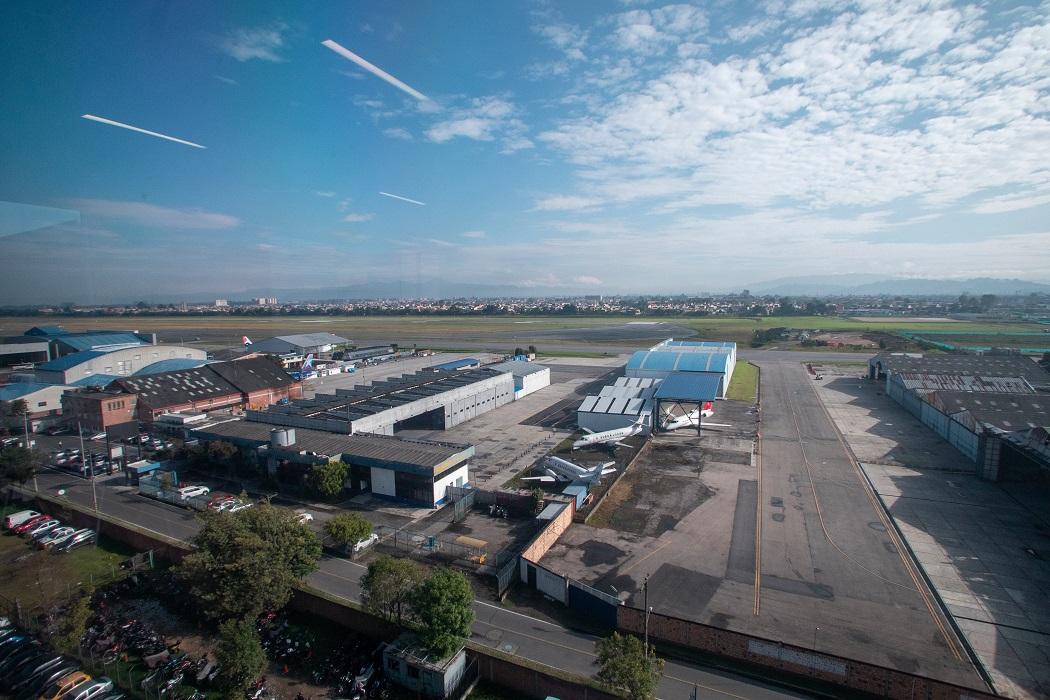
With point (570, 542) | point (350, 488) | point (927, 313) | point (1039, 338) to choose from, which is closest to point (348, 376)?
point (350, 488)

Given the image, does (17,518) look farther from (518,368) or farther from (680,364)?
(680,364)

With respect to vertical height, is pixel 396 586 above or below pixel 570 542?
above

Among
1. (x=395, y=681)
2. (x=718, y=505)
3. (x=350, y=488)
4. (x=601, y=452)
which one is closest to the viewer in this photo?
(x=395, y=681)

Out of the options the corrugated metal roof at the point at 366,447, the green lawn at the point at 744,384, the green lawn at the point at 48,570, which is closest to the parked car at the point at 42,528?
the green lawn at the point at 48,570

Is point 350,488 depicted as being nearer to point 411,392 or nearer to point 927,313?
point 411,392

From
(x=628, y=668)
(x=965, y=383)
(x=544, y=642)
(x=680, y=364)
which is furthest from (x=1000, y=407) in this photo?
(x=628, y=668)

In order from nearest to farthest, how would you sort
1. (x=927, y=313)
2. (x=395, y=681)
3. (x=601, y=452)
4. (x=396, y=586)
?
(x=395, y=681), (x=396, y=586), (x=601, y=452), (x=927, y=313)

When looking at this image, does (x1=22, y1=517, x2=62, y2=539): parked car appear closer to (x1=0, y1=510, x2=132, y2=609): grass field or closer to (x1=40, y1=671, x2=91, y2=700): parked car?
(x1=0, y1=510, x2=132, y2=609): grass field
